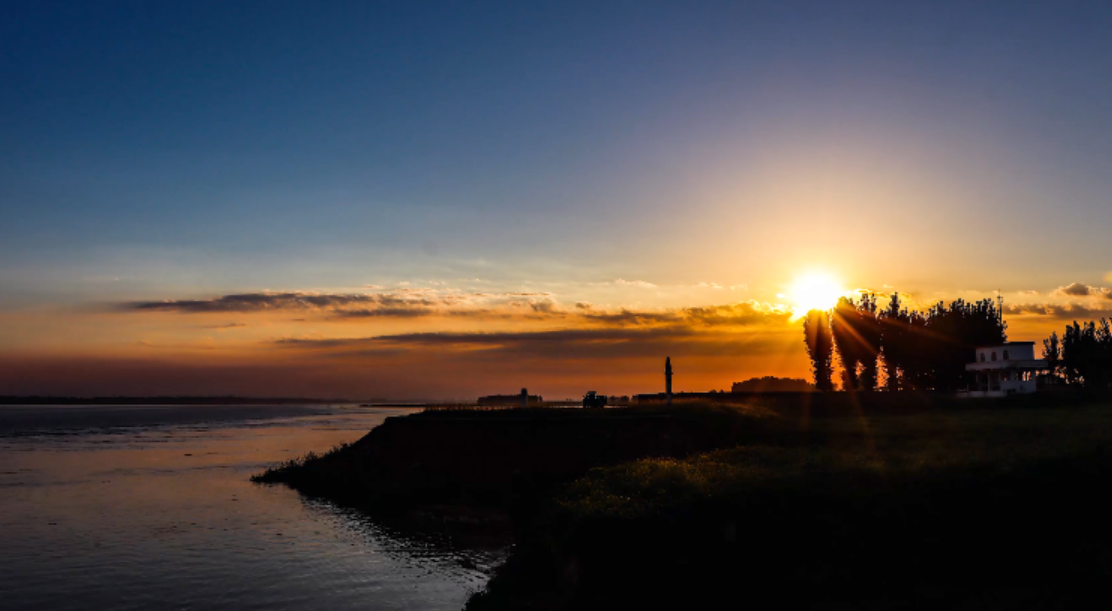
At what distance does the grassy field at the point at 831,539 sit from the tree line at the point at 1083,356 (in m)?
105

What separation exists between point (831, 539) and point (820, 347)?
3543 inches

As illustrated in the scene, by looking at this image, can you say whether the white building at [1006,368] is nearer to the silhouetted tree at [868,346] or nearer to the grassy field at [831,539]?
the silhouetted tree at [868,346]

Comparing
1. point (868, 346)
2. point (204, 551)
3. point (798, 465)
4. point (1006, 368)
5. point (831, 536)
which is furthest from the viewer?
point (868, 346)

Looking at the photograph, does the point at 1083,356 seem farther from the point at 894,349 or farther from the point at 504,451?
the point at 504,451

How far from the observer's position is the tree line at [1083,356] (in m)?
112

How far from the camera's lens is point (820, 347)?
104 metres

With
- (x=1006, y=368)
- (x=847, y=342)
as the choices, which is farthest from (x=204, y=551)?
(x=847, y=342)

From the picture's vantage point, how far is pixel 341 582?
2684cm

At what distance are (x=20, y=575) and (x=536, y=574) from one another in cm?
2084

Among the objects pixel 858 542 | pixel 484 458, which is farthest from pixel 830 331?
pixel 858 542

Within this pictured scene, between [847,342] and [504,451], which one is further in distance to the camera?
[847,342]

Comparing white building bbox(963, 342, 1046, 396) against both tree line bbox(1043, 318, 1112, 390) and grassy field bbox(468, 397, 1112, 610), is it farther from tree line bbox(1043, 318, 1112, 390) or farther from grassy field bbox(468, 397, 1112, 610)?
grassy field bbox(468, 397, 1112, 610)

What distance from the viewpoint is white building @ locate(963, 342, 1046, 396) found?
83.1 m

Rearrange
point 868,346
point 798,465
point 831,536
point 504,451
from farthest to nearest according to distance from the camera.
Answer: point 868,346
point 504,451
point 798,465
point 831,536
